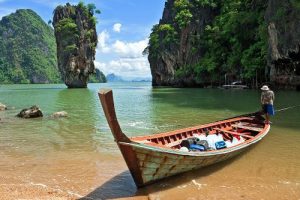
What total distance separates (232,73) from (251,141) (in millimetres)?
48775

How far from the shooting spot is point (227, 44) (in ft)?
202

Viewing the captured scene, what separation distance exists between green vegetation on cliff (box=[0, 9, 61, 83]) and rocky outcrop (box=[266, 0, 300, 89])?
14481 centimetres

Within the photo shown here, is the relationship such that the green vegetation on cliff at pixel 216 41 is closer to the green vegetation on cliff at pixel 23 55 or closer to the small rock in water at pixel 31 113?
the small rock in water at pixel 31 113

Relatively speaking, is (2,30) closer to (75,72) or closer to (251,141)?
(75,72)

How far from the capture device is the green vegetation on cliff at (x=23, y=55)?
550ft

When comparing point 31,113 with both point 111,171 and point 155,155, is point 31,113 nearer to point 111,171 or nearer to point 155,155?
point 111,171

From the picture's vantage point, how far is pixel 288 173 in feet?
30.1

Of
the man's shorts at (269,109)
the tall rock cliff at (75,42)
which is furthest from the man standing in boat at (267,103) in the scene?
the tall rock cliff at (75,42)

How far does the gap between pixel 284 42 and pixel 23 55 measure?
6243 inches

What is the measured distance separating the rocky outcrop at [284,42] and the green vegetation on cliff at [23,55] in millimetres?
144811

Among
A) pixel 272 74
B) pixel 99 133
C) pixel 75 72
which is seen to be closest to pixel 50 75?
pixel 75 72

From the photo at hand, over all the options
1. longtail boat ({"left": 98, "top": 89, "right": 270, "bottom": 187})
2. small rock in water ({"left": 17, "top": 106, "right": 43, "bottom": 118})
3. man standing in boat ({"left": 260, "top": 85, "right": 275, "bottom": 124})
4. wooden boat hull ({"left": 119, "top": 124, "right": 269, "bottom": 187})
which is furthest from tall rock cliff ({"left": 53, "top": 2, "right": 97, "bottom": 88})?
wooden boat hull ({"left": 119, "top": 124, "right": 269, "bottom": 187})

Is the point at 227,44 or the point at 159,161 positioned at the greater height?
the point at 227,44

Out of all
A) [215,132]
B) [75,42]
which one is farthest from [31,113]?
[75,42]
